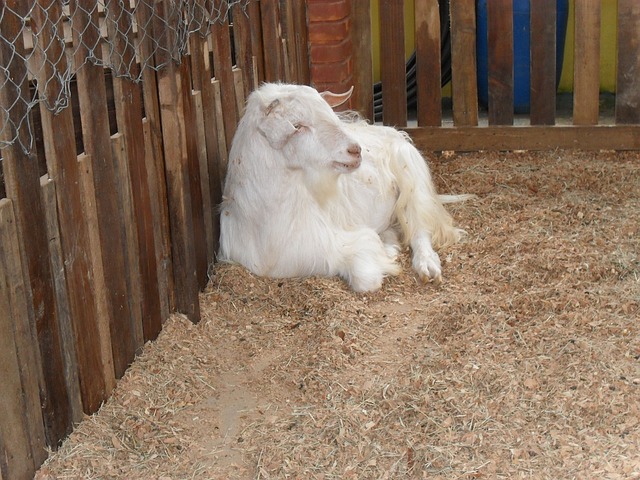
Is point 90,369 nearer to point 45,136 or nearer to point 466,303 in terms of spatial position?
point 45,136

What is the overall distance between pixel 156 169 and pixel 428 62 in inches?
136

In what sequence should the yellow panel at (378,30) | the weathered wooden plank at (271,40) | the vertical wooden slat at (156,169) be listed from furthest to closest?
the yellow panel at (378,30) → the weathered wooden plank at (271,40) → the vertical wooden slat at (156,169)

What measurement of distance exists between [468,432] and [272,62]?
3283 mm

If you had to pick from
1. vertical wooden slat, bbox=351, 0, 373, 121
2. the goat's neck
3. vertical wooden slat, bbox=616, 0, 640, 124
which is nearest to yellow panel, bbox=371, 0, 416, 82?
vertical wooden slat, bbox=351, 0, 373, 121

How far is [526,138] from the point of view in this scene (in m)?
7.50

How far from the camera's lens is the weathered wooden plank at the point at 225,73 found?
17.8ft

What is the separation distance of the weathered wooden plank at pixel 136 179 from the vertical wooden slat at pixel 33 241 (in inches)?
29.9

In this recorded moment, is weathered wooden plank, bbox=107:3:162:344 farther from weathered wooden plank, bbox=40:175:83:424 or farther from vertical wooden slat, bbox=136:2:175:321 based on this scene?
weathered wooden plank, bbox=40:175:83:424

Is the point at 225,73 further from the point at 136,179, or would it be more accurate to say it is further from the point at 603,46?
the point at 603,46

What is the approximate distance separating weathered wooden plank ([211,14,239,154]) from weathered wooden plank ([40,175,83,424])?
1967 millimetres

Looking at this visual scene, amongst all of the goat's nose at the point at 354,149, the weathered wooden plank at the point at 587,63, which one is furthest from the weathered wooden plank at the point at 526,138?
the goat's nose at the point at 354,149

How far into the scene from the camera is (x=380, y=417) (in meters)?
3.99

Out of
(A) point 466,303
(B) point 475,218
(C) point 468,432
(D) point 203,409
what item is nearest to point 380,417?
(C) point 468,432

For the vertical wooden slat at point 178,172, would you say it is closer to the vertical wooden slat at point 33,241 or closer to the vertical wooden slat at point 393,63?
the vertical wooden slat at point 33,241
